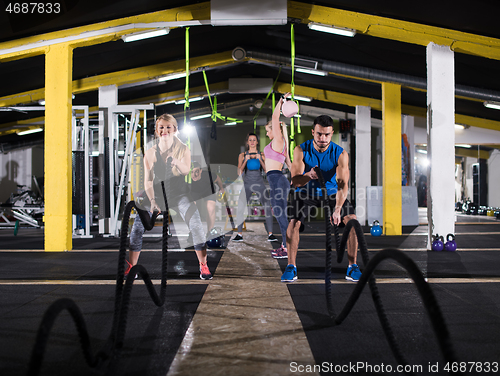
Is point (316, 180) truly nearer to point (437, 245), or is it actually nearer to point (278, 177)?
point (278, 177)

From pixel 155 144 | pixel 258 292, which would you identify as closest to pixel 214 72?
pixel 155 144

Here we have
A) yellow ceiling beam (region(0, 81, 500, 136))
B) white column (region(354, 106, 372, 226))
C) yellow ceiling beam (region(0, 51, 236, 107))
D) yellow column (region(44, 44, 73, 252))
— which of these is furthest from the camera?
yellow ceiling beam (region(0, 81, 500, 136))

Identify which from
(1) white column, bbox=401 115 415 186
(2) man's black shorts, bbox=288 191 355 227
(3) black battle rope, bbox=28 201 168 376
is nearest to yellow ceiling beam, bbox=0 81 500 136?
(1) white column, bbox=401 115 415 186

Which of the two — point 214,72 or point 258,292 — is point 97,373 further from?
point 214,72

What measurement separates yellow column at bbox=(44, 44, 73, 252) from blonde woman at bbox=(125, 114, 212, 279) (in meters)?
2.80

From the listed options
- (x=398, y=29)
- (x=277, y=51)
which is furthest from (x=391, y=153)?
(x=277, y=51)

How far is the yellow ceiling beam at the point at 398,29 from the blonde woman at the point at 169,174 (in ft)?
11.6

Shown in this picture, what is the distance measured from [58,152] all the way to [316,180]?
4.17m

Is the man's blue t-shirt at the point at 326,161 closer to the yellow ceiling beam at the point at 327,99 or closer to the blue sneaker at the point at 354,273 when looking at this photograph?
the blue sneaker at the point at 354,273

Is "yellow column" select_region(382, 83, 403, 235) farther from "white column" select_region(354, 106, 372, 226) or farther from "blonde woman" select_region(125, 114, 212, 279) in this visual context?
"blonde woman" select_region(125, 114, 212, 279)

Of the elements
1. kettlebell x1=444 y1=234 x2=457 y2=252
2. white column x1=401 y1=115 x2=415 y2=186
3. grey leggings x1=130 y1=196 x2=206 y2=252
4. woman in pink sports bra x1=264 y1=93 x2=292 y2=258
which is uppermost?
white column x1=401 y1=115 x2=415 y2=186

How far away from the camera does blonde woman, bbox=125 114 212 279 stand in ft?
10.4

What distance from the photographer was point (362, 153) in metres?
10.0

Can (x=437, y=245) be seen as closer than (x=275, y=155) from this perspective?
No
